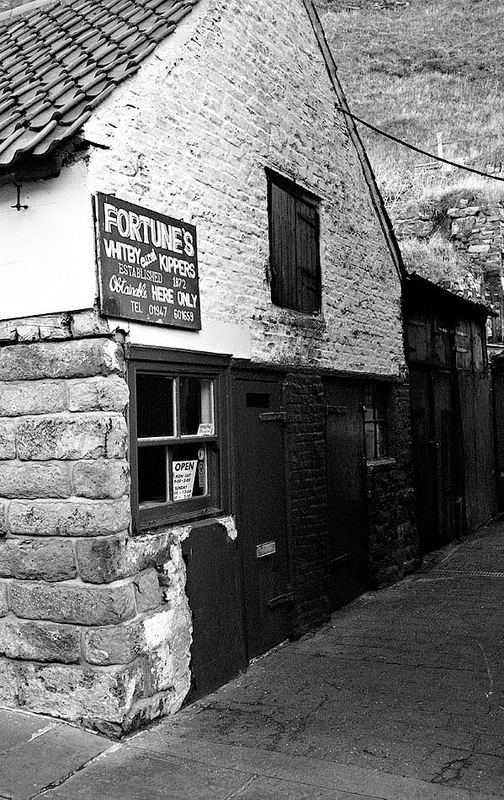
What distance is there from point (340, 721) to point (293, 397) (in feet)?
10.8

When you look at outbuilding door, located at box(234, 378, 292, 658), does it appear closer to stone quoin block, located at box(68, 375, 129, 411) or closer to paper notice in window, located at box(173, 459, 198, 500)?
paper notice in window, located at box(173, 459, 198, 500)

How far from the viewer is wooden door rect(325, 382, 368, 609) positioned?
29.4ft

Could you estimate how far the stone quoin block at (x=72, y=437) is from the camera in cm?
537

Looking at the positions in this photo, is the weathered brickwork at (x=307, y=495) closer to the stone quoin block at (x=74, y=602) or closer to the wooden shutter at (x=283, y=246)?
the wooden shutter at (x=283, y=246)

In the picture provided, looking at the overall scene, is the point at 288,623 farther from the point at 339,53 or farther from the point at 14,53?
the point at 339,53

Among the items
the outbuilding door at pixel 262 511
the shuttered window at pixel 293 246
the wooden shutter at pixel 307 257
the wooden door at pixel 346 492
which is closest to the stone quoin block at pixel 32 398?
the outbuilding door at pixel 262 511

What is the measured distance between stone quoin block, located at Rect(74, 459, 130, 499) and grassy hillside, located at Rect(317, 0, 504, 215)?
19038mm

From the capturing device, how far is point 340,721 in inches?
223

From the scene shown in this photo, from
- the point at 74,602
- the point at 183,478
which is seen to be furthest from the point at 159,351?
the point at 74,602

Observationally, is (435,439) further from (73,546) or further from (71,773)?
(71,773)

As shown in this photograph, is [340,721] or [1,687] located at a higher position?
[1,687]

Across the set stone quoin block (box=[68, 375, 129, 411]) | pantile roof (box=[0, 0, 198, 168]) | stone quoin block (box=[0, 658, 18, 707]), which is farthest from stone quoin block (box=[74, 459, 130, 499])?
pantile roof (box=[0, 0, 198, 168])

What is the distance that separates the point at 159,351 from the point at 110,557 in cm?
152

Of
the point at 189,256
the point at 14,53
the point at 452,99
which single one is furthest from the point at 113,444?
the point at 452,99
